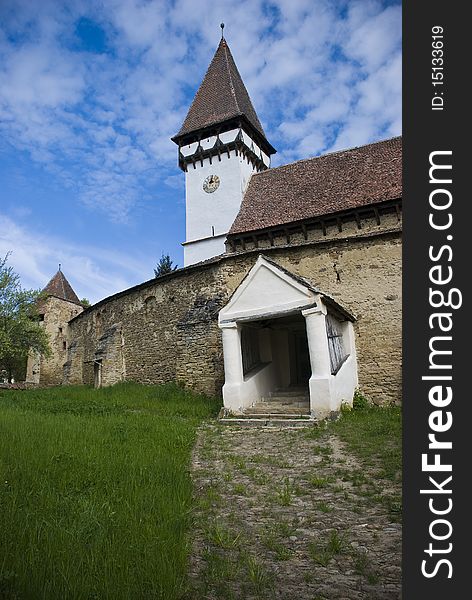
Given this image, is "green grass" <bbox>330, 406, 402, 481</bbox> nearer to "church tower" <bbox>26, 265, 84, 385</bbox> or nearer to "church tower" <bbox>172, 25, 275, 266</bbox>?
"church tower" <bbox>172, 25, 275, 266</bbox>

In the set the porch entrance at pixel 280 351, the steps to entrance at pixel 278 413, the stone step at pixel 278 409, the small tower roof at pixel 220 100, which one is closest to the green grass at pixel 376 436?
the steps to entrance at pixel 278 413

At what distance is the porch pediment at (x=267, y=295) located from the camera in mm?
10773

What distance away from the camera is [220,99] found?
92.4 feet

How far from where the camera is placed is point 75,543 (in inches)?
140

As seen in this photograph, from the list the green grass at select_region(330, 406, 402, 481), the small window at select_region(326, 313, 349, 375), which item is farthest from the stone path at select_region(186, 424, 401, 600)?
the small window at select_region(326, 313, 349, 375)

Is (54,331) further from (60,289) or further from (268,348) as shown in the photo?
(268,348)

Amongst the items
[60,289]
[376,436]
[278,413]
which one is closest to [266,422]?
[278,413]

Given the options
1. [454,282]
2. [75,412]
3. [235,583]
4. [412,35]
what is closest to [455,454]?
[454,282]

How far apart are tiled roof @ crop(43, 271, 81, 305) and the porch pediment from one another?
24462 mm

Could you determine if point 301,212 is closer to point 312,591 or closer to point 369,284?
point 369,284

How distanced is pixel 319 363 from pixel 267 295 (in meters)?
2.18

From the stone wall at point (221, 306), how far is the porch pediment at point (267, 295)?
2588 millimetres

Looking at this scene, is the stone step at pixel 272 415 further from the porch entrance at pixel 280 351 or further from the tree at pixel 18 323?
the tree at pixel 18 323

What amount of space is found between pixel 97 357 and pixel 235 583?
57.3 ft
